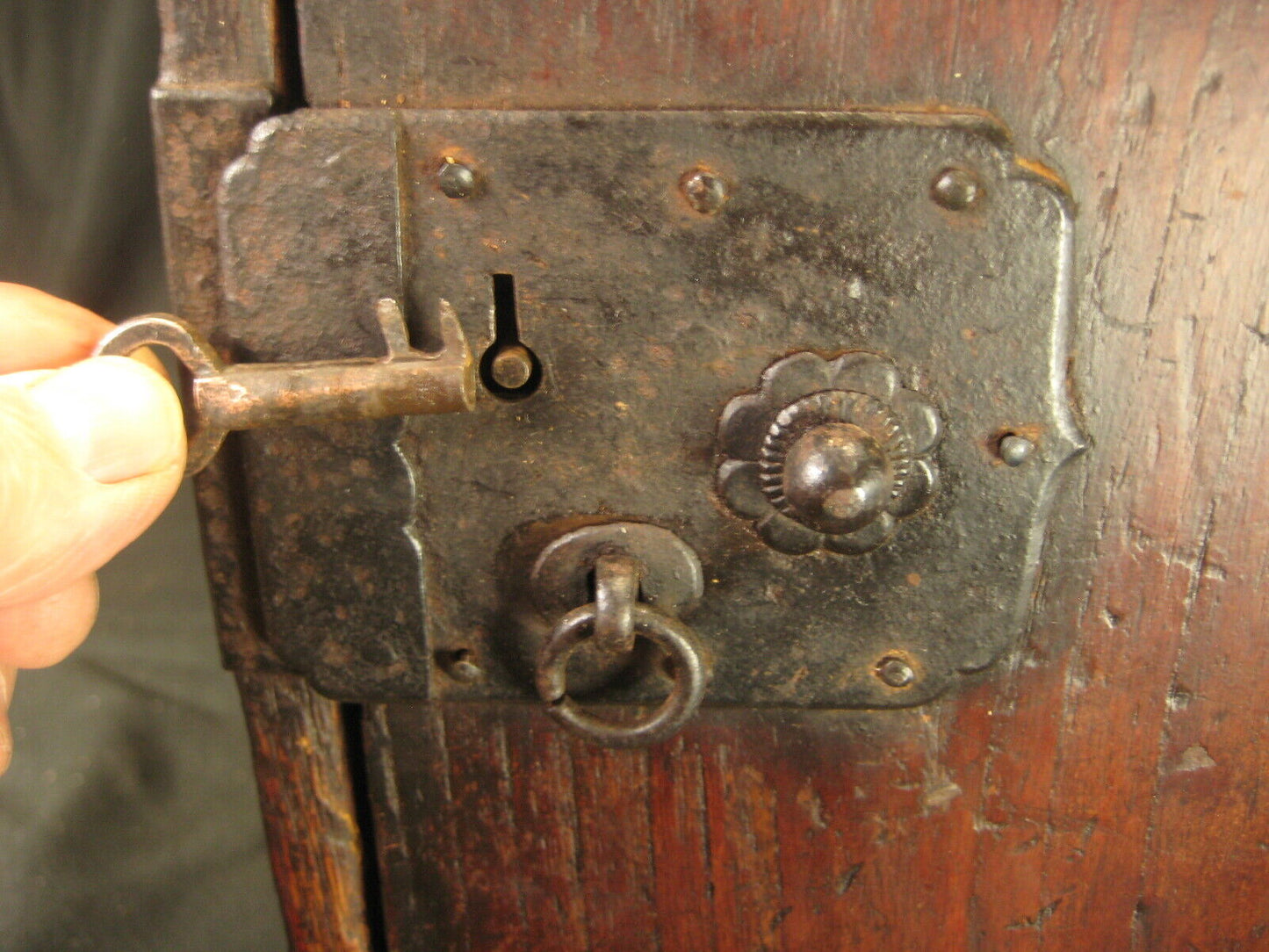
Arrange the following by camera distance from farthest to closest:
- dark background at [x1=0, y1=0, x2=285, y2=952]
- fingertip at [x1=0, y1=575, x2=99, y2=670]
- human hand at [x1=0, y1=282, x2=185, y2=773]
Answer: dark background at [x1=0, y1=0, x2=285, y2=952]
fingertip at [x1=0, y1=575, x2=99, y2=670]
human hand at [x1=0, y1=282, x2=185, y2=773]

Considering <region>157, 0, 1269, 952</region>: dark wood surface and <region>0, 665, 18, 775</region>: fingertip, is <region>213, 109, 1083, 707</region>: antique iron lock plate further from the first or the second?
<region>0, 665, 18, 775</region>: fingertip

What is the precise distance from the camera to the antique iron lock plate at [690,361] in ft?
1.28

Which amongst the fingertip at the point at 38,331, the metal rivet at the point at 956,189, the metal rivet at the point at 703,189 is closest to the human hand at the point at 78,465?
the fingertip at the point at 38,331

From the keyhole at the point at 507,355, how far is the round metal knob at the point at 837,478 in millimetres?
126

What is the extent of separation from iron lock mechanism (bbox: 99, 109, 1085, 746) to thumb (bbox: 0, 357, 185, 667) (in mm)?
17

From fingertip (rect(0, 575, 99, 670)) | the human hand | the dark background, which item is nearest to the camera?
the human hand

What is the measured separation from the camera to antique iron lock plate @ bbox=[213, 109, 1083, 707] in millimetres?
389

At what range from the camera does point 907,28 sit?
1.31 feet

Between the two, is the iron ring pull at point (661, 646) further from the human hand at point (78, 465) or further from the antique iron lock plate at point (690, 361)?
the human hand at point (78, 465)

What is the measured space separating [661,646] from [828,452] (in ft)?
0.39

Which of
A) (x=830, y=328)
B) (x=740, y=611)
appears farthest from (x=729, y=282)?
(x=740, y=611)

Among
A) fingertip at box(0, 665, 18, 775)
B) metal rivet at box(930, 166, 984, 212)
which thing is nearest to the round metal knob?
metal rivet at box(930, 166, 984, 212)

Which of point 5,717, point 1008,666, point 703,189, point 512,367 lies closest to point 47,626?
point 5,717

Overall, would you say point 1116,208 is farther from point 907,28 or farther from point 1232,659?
point 1232,659
